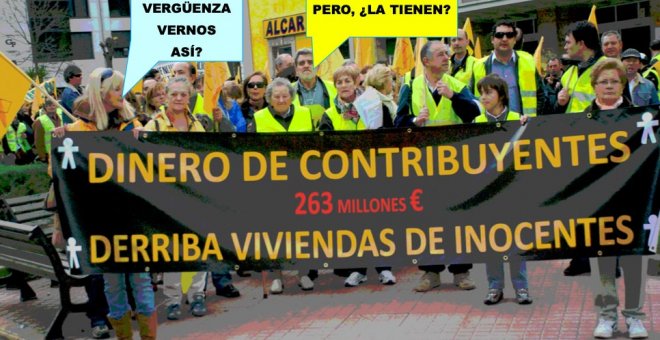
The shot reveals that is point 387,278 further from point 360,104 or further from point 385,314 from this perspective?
point 360,104

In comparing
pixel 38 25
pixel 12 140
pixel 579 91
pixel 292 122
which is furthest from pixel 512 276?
pixel 38 25

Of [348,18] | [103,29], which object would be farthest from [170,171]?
[103,29]

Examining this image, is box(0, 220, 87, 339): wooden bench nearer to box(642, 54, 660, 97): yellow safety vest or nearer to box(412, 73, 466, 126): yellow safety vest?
box(412, 73, 466, 126): yellow safety vest

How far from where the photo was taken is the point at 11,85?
6418 millimetres

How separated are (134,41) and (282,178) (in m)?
1.70

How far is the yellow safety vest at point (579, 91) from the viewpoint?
7.06 meters

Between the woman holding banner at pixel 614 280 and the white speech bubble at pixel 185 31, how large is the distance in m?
2.55

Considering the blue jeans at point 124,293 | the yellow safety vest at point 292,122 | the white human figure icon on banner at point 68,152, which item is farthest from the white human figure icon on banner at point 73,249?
the yellow safety vest at point 292,122

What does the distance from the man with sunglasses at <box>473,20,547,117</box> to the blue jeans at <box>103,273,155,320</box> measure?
3499 mm

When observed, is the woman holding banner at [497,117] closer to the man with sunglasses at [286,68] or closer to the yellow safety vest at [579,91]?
the yellow safety vest at [579,91]

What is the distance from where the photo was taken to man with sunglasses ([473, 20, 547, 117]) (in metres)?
7.63

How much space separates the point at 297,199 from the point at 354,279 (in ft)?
7.48

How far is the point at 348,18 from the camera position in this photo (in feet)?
21.5

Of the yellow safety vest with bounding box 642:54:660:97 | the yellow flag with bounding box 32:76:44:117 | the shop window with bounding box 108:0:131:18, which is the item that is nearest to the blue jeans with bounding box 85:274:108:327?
the yellow safety vest with bounding box 642:54:660:97
